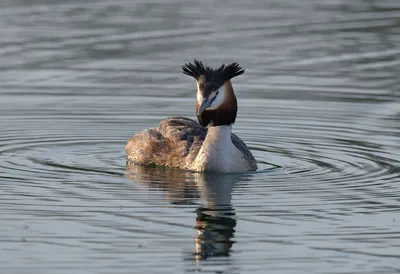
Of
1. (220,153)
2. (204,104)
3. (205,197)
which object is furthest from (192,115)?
(205,197)

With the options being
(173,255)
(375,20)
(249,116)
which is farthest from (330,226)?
(375,20)

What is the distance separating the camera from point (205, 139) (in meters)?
17.1

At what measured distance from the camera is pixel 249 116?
68.9 ft

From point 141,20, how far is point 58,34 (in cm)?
272

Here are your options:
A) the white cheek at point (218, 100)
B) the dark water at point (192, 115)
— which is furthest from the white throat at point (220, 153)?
the white cheek at point (218, 100)

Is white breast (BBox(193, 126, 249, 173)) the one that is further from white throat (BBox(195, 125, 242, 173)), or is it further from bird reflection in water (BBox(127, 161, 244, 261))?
bird reflection in water (BBox(127, 161, 244, 261))

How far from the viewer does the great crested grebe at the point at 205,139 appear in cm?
1650

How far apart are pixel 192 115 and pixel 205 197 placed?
5812 millimetres

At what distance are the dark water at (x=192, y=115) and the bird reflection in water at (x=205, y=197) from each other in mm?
30

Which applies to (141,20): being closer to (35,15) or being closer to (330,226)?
(35,15)

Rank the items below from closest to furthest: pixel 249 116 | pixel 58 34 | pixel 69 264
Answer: pixel 69 264 → pixel 249 116 → pixel 58 34

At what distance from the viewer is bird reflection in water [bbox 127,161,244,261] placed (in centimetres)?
1297

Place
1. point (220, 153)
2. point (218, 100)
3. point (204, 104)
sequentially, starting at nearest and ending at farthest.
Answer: point (204, 104) < point (218, 100) < point (220, 153)

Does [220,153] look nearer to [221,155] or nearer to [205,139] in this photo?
[221,155]
